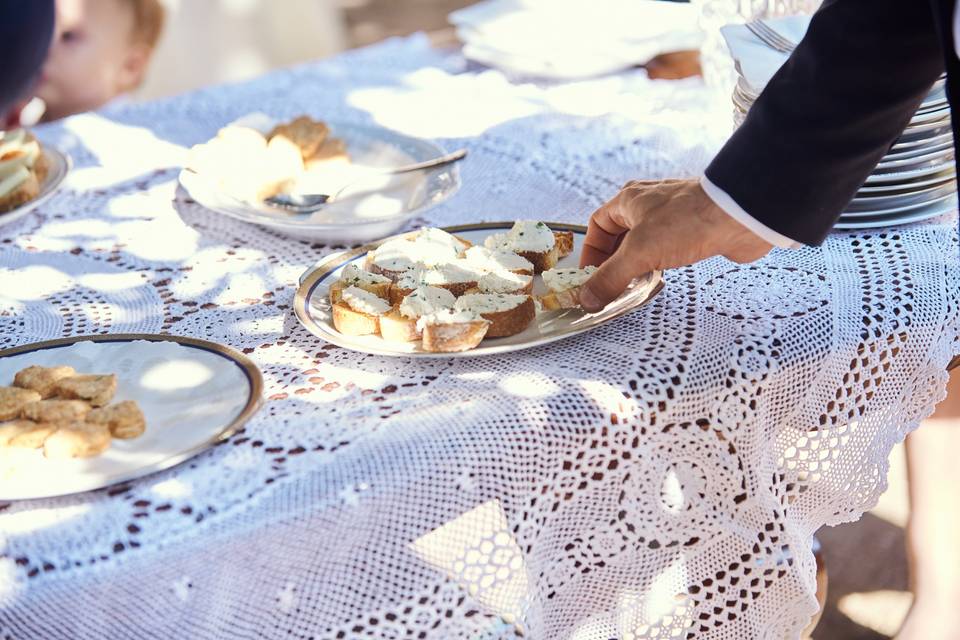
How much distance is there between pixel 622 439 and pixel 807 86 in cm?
36

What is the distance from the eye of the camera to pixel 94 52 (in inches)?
115

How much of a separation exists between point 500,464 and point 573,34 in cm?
129

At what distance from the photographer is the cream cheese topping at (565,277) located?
108 centimetres

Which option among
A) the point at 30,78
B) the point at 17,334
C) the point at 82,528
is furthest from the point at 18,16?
the point at 82,528

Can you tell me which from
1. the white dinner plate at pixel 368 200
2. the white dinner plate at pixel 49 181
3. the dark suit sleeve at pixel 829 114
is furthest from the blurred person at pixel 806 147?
the white dinner plate at pixel 49 181

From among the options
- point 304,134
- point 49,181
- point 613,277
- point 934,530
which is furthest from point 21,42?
point 934,530

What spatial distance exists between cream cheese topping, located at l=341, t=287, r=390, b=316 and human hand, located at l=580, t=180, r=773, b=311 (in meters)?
0.21

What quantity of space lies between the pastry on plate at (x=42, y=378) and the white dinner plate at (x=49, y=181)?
0.58 meters

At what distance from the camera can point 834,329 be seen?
104cm

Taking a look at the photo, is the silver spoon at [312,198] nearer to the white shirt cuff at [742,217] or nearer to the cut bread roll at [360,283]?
the cut bread roll at [360,283]

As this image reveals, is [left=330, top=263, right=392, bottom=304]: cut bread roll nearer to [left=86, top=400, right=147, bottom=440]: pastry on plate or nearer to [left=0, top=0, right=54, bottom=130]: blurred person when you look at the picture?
[left=86, top=400, right=147, bottom=440]: pastry on plate

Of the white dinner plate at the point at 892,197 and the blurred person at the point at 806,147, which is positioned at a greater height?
the blurred person at the point at 806,147

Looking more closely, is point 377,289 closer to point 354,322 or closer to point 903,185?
point 354,322

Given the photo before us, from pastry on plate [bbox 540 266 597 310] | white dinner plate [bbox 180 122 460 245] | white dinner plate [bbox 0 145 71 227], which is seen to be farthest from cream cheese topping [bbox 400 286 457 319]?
white dinner plate [bbox 0 145 71 227]
